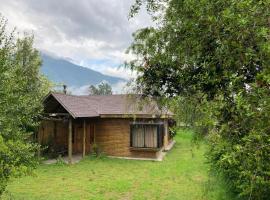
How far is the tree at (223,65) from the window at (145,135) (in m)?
14.4

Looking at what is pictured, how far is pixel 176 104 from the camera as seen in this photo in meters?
5.41

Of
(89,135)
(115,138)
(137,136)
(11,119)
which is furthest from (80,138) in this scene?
(11,119)

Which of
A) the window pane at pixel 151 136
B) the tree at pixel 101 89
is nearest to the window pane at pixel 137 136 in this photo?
the window pane at pixel 151 136

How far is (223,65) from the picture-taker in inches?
169

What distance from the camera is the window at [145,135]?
20.9m

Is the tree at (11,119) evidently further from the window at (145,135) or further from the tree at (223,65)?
the window at (145,135)

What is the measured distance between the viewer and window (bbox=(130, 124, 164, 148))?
2094 centimetres

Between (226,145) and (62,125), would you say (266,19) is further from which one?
(62,125)

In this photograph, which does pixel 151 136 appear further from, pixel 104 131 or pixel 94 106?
pixel 94 106

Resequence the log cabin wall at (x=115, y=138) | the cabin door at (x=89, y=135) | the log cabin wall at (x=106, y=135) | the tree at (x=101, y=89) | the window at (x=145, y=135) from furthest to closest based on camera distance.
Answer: the tree at (x=101, y=89)
the cabin door at (x=89, y=135)
the log cabin wall at (x=115, y=138)
the log cabin wall at (x=106, y=135)
the window at (x=145, y=135)

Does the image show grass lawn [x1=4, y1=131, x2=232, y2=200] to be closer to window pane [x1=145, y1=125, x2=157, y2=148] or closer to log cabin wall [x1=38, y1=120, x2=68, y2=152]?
window pane [x1=145, y1=125, x2=157, y2=148]

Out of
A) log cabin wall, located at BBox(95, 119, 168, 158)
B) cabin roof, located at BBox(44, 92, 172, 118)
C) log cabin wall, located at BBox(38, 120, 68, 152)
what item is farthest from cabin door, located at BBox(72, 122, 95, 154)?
cabin roof, located at BBox(44, 92, 172, 118)

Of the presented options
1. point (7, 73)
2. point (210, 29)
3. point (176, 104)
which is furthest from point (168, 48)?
point (7, 73)

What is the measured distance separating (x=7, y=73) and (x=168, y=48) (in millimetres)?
5778
